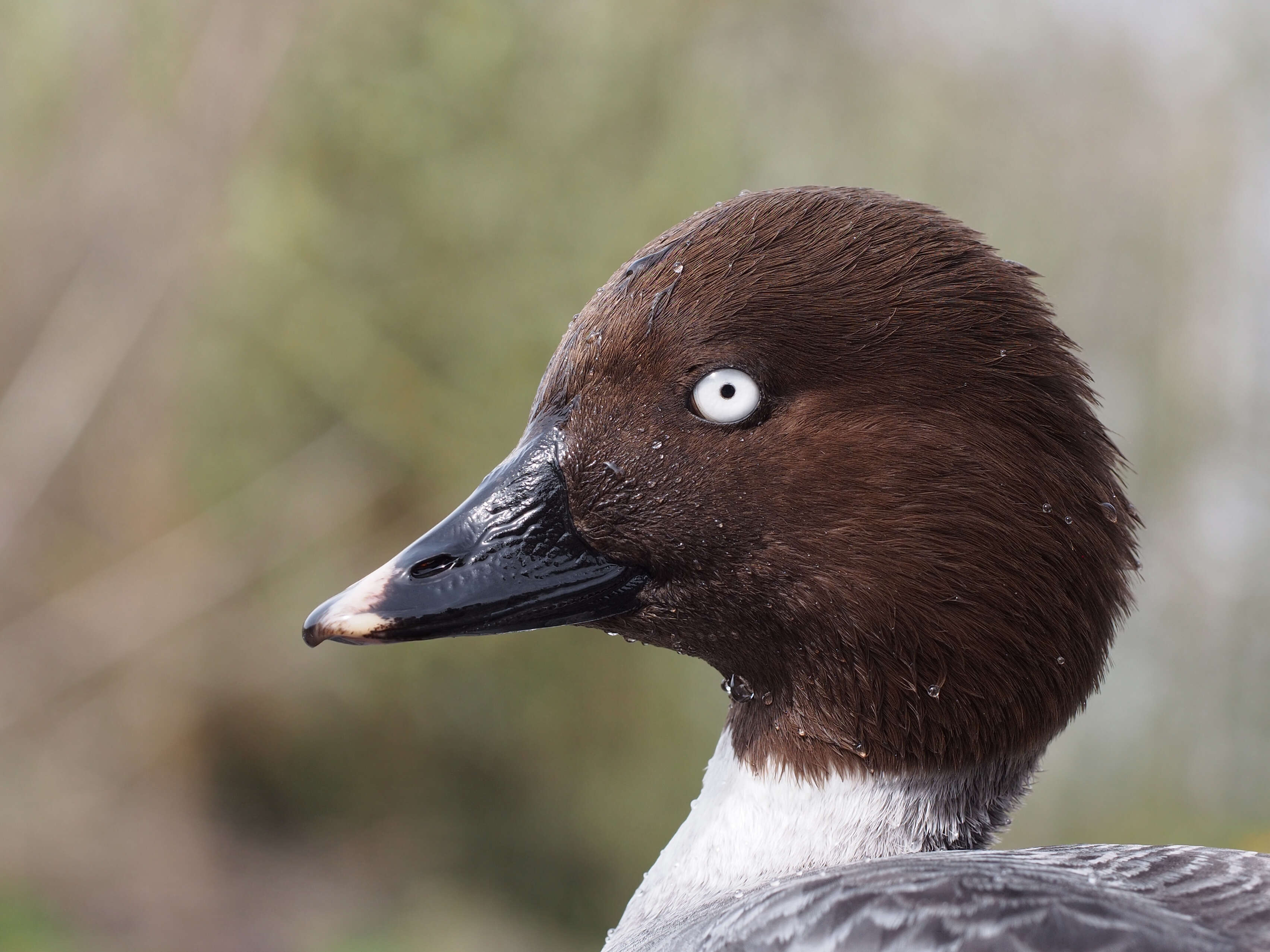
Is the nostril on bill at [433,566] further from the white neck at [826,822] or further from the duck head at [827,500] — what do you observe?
the white neck at [826,822]

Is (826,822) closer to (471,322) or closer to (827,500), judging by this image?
(827,500)

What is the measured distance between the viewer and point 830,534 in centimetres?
108

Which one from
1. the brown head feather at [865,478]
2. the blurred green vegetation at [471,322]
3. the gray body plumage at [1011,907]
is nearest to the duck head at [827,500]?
the brown head feather at [865,478]

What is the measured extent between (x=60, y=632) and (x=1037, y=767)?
421 centimetres

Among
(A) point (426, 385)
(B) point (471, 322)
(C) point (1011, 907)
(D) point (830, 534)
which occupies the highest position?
(B) point (471, 322)

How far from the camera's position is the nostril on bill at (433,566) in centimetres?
112

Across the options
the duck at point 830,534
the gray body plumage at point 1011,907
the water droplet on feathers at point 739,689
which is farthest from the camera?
the water droplet on feathers at point 739,689

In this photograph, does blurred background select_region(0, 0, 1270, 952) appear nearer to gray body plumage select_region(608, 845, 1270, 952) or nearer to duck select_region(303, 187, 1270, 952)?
duck select_region(303, 187, 1270, 952)

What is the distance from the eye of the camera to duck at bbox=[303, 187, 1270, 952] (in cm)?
105

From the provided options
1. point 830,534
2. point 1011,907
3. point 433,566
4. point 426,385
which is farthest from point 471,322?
point 1011,907

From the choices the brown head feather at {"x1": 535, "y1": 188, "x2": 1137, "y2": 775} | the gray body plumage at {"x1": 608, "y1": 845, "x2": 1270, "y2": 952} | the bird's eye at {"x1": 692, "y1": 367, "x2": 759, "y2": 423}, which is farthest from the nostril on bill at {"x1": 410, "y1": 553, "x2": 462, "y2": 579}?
the gray body plumage at {"x1": 608, "y1": 845, "x2": 1270, "y2": 952}

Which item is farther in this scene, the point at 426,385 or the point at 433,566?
the point at 426,385

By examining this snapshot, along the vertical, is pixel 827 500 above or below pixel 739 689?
above

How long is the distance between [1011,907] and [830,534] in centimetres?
36
